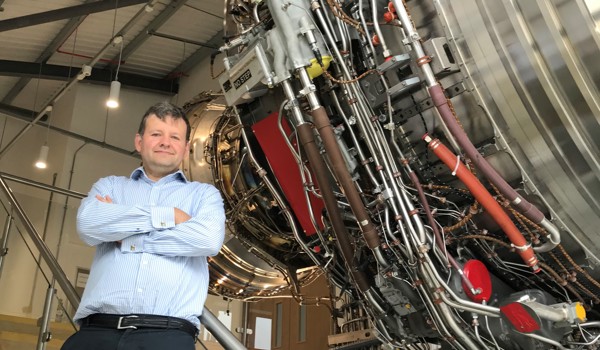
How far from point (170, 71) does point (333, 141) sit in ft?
28.8

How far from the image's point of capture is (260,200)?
3.17 m

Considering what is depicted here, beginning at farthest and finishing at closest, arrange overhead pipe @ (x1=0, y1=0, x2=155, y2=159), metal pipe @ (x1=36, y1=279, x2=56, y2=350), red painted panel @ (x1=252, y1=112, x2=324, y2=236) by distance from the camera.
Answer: overhead pipe @ (x1=0, y1=0, x2=155, y2=159)
metal pipe @ (x1=36, y1=279, x2=56, y2=350)
red painted panel @ (x1=252, y1=112, x2=324, y2=236)

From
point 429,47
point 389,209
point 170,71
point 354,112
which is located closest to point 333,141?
point 354,112

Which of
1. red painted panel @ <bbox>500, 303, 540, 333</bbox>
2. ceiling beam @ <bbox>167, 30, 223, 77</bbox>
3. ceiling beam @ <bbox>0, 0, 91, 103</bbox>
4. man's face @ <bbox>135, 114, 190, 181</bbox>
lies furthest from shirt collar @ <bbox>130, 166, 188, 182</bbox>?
ceiling beam @ <bbox>167, 30, 223, 77</bbox>

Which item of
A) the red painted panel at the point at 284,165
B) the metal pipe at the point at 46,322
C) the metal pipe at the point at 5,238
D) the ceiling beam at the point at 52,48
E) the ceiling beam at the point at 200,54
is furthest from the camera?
the ceiling beam at the point at 200,54

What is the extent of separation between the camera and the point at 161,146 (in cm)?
215

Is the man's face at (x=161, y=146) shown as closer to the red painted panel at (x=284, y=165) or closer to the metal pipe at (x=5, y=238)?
the red painted panel at (x=284, y=165)

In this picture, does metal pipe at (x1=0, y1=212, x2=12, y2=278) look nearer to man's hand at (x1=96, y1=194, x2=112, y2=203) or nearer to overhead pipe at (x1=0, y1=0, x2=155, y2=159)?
man's hand at (x1=96, y1=194, x2=112, y2=203)

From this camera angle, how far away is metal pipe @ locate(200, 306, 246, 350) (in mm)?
1954

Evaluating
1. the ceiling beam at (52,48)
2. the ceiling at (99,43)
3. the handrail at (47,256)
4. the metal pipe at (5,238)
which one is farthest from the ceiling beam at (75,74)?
the handrail at (47,256)

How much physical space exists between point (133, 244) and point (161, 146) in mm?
399

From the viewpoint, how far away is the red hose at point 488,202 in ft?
6.31

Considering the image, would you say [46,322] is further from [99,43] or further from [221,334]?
[99,43]

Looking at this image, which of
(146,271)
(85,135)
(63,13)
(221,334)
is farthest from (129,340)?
(85,135)
